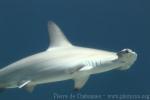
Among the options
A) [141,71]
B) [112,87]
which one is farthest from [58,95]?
[141,71]

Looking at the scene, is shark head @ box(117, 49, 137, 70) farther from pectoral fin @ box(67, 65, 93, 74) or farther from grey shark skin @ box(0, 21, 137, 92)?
pectoral fin @ box(67, 65, 93, 74)

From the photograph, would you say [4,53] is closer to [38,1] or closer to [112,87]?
[38,1]

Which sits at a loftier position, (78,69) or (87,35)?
(87,35)

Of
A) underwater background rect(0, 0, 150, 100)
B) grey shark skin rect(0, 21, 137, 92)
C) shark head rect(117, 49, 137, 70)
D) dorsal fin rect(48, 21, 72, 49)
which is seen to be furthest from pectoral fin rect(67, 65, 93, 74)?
underwater background rect(0, 0, 150, 100)

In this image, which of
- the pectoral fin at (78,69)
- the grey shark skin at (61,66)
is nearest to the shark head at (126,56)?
the grey shark skin at (61,66)

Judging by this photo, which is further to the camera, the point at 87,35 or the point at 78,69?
the point at 87,35

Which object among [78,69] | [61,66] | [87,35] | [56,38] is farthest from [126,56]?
[87,35]

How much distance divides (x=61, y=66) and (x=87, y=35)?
11.2ft

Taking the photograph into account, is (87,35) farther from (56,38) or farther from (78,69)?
(78,69)

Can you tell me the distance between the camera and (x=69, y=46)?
6277mm

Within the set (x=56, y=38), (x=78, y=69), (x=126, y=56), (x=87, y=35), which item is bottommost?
(x=78, y=69)

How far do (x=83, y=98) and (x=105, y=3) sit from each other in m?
2.24

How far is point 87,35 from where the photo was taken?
897 centimetres

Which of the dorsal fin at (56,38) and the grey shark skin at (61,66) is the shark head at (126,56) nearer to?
the grey shark skin at (61,66)
